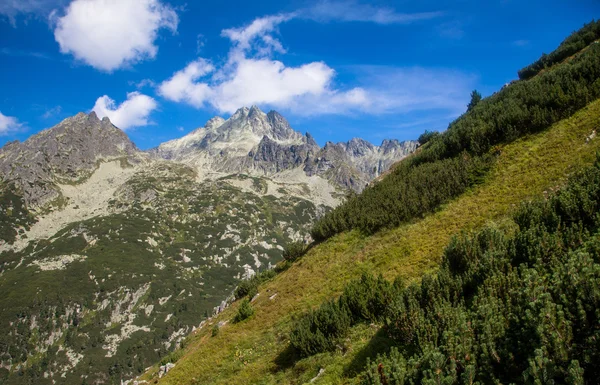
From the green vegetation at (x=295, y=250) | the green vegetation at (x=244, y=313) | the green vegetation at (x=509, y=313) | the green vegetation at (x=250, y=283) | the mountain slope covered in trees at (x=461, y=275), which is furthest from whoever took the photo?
the green vegetation at (x=250, y=283)

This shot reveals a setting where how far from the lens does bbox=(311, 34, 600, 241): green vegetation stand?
21422 millimetres

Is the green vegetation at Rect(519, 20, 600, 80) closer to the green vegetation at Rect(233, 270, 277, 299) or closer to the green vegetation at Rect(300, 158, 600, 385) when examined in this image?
the green vegetation at Rect(300, 158, 600, 385)

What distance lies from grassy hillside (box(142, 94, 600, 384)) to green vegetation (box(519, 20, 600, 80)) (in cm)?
2195

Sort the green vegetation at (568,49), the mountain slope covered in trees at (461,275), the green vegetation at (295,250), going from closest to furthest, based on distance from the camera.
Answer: the mountain slope covered in trees at (461,275)
the green vegetation at (295,250)
the green vegetation at (568,49)

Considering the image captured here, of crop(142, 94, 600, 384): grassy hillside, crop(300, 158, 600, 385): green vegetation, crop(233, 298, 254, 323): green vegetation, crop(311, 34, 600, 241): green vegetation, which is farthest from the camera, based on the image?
crop(311, 34, 600, 241): green vegetation

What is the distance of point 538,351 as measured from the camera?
452 cm

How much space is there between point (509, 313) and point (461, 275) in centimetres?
421

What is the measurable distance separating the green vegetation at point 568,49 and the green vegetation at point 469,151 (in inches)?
557

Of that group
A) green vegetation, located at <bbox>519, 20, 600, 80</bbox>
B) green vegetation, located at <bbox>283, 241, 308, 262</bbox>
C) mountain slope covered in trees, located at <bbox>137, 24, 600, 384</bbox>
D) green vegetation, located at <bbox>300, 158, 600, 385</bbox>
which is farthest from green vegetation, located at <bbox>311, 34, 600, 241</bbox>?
green vegetation, located at <bbox>519, 20, 600, 80</bbox>

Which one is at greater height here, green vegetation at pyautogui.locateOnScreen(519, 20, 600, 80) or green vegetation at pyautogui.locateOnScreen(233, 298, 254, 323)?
Result: green vegetation at pyautogui.locateOnScreen(519, 20, 600, 80)

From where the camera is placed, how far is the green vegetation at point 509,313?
4.82m

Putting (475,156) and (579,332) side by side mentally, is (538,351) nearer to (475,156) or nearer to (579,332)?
(579,332)

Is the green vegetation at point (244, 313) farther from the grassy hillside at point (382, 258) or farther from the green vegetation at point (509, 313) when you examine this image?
the green vegetation at point (509, 313)

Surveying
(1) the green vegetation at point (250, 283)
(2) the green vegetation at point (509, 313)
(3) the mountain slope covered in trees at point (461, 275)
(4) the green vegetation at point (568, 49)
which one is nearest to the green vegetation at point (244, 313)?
(3) the mountain slope covered in trees at point (461, 275)
